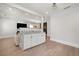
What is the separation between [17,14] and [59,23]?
2.78 meters

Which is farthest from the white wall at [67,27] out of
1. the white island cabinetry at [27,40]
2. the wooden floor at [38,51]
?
the white island cabinetry at [27,40]

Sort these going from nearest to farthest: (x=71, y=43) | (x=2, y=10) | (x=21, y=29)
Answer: (x=2, y=10) < (x=21, y=29) < (x=71, y=43)

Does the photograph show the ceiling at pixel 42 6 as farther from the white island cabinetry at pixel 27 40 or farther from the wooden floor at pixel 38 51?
the wooden floor at pixel 38 51

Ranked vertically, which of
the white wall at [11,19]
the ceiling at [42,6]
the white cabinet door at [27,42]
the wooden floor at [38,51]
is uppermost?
the ceiling at [42,6]

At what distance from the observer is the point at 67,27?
136 inches

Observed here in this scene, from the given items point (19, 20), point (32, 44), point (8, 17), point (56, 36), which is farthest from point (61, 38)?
point (8, 17)

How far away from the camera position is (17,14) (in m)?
2.56

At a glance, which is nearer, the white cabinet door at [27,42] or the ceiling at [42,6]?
the ceiling at [42,6]

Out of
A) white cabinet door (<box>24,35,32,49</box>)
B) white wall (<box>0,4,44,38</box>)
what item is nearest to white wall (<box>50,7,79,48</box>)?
white wall (<box>0,4,44,38</box>)

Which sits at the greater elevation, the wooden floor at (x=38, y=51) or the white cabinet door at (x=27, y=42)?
the white cabinet door at (x=27, y=42)

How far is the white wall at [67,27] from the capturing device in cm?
289

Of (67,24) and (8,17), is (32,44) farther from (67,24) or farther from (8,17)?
(67,24)

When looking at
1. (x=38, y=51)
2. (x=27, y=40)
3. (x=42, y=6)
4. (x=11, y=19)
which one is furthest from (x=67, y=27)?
(x=11, y=19)

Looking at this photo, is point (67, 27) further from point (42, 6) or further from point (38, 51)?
point (38, 51)
